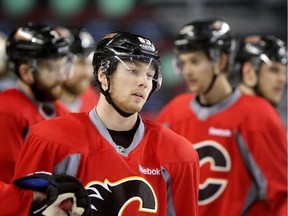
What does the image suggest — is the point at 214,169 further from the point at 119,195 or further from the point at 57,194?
the point at 57,194

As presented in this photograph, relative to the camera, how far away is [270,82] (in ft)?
18.3

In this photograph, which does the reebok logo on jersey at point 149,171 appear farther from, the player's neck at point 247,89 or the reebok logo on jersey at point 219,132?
the player's neck at point 247,89

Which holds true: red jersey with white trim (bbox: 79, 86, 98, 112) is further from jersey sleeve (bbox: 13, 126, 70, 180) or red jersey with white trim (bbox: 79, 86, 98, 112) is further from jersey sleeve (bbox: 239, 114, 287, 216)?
jersey sleeve (bbox: 13, 126, 70, 180)

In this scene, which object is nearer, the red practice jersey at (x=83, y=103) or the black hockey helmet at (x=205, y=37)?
the black hockey helmet at (x=205, y=37)

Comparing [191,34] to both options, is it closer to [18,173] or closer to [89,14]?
[18,173]

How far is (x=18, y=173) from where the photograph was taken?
12.1 ft

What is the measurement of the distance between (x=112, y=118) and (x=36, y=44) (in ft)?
3.94

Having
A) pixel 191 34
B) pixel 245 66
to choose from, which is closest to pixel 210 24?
pixel 191 34

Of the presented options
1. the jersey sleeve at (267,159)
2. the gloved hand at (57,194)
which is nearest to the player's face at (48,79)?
the jersey sleeve at (267,159)

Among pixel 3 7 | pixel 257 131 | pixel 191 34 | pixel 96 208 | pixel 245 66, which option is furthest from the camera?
pixel 3 7

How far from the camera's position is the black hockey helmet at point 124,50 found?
3.75m

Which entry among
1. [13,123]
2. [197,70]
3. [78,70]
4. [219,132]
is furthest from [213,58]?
[78,70]

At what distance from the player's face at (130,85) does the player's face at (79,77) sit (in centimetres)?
271

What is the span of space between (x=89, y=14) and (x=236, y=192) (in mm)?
6332
